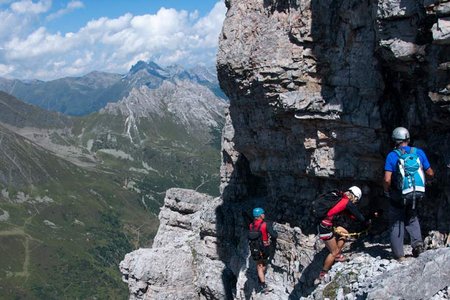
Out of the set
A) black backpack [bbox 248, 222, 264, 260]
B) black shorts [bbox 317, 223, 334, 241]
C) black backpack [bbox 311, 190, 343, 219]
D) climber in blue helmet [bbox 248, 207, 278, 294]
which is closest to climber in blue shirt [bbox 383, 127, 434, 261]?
black backpack [bbox 311, 190, 343, 219]

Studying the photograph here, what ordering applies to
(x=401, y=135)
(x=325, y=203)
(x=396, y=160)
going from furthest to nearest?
(x=325, y=203)
(x=401, y=135)
(x=396, y=160)

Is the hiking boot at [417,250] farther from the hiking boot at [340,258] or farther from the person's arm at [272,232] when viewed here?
the person's arm at [272,232]

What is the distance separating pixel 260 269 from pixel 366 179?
7.98m

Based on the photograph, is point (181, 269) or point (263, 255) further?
point (181, 269)

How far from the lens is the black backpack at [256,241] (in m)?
23.3

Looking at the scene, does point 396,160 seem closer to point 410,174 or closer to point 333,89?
point 410,174

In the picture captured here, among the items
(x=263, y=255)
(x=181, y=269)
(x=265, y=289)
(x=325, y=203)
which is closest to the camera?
(x=325, y=203)

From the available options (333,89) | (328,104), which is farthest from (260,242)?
(333,89)

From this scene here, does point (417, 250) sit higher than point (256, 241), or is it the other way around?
point (417, 250)

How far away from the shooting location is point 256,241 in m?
23.8

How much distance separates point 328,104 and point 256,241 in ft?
26.3

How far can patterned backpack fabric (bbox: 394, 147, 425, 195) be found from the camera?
→ 15.2 meters

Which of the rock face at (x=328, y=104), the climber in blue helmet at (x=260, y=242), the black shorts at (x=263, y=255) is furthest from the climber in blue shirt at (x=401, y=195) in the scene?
the black shorts at (x=263, y=255)

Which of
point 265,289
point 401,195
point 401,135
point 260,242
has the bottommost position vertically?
point 265,289
